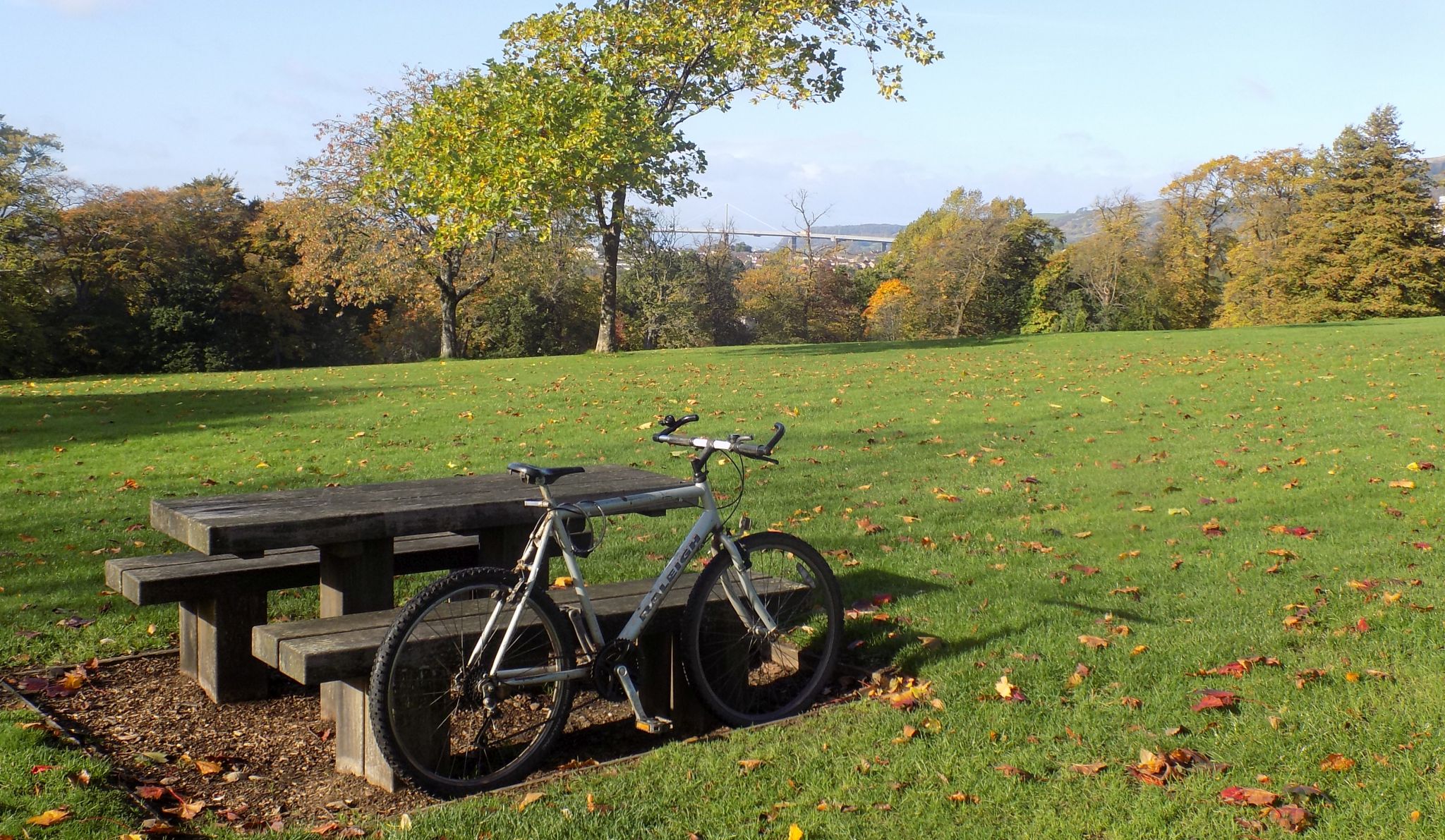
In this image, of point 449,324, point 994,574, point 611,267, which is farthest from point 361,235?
point 994,574

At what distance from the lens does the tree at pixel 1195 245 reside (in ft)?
218

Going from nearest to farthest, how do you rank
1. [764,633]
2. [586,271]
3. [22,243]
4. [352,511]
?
[352,511] → [764,633] → [22,243] → [586,271]

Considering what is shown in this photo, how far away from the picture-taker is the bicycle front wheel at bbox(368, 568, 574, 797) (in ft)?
12.8

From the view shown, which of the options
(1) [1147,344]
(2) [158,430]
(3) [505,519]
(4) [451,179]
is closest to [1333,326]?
(1) [1147,344]

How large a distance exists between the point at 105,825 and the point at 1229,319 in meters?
63.9

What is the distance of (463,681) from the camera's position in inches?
159

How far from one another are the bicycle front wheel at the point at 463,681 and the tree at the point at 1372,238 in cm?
Answer: 5313

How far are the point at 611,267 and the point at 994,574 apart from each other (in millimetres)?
24624

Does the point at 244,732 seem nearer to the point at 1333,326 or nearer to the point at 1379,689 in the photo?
the point at 1379,689

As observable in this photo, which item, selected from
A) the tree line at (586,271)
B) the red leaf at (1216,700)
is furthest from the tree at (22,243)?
the red leaf at (1216,700)

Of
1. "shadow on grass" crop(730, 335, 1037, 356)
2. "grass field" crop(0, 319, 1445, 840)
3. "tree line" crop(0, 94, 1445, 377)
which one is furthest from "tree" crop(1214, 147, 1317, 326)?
"grass field" crop(0, 319, 1445, 840)

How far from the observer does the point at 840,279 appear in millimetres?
75750

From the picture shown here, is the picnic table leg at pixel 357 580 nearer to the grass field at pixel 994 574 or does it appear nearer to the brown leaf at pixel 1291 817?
the grass field at pixel 994 574

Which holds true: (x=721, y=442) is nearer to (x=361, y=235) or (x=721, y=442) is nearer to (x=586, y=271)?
(x=361, y=235)
